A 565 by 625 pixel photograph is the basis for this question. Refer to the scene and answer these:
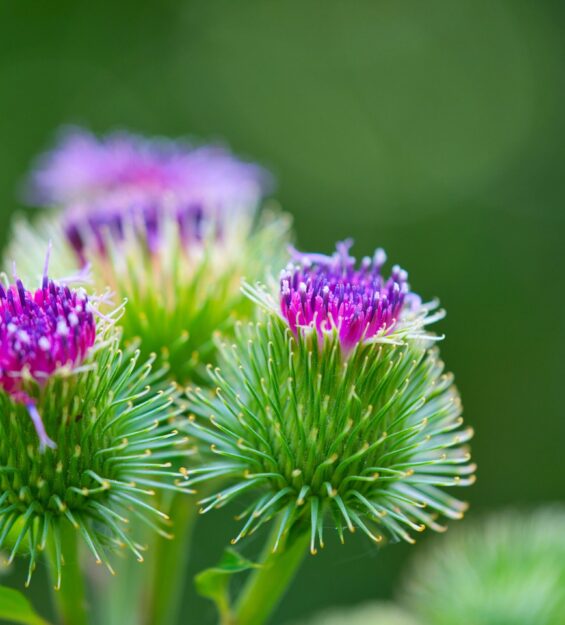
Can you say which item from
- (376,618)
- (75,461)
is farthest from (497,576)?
(75,461)

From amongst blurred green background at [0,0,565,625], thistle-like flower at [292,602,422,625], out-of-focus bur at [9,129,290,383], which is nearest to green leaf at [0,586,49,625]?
out-of-focus bur at [9,129,290,383]

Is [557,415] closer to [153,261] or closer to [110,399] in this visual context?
[153,261]

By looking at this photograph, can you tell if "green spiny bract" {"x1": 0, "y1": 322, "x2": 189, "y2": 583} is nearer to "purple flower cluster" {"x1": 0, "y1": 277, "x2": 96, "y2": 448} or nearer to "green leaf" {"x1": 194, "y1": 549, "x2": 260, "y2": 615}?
"purple flower cluster" {"x1": 0, "y1": 277, "x2": 96, "y2": 448}

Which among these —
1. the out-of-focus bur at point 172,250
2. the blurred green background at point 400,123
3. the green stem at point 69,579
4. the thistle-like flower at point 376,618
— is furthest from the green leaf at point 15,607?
the blurred green background at point 400,123

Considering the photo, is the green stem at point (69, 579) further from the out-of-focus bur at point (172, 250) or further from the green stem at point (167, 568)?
the out-of-focus bur at point (172, 250)

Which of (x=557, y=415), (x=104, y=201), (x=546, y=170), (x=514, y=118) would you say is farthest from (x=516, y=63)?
(x=104, y=201)
